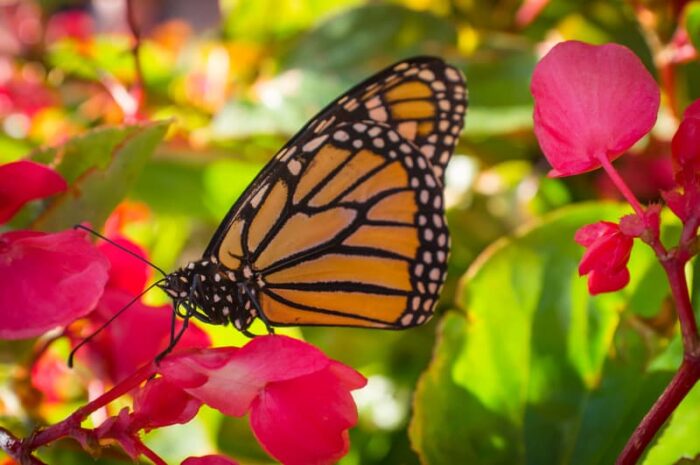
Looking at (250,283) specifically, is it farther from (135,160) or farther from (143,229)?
(143,229)

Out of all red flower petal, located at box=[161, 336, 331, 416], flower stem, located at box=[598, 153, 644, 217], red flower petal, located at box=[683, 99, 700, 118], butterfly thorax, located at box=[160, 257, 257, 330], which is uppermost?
red flower petal, located at box=[683, 99, 700, 118]

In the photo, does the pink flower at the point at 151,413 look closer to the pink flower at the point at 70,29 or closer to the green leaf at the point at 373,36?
the green leaf at the point at 373,36

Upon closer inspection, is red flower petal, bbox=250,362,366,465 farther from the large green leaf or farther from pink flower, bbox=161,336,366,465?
the large green leaf

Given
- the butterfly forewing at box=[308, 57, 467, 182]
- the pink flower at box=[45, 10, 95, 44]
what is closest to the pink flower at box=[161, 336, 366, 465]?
the butterfly forewing at box=[308, 57, 467, 182]

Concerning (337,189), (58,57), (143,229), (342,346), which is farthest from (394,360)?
(58,57)

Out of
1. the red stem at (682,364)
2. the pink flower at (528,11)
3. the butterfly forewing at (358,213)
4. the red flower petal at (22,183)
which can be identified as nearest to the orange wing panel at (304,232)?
the butterfly forewing at (358,213)

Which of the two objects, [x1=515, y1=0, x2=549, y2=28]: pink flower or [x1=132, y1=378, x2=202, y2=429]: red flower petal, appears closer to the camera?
[x1=132, y1=378, x2=202, y2=429]: red flower petal
